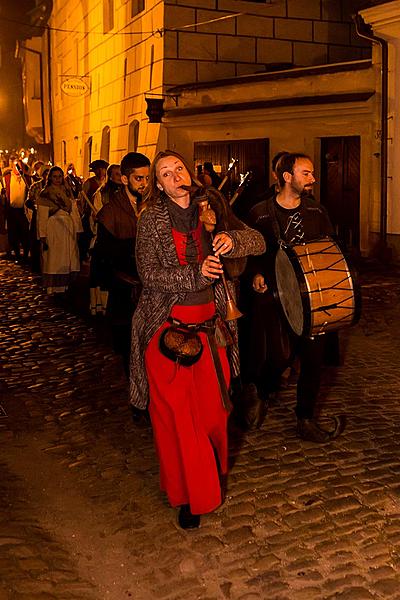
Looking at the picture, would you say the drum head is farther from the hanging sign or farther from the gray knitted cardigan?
the hanging sign

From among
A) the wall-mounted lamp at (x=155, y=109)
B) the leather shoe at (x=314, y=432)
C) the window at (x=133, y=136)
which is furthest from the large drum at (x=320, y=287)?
the window at (x=133, y=136)

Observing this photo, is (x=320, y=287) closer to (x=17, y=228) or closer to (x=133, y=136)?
(x=17, y=228)

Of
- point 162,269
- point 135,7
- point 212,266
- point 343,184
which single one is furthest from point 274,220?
point 135,7

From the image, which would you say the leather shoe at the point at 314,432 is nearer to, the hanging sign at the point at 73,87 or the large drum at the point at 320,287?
the large drum at the point at 320,287

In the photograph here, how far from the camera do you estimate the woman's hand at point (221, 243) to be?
163 inches

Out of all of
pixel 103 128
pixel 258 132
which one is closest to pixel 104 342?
pixel 258 132

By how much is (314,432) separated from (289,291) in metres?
1.03

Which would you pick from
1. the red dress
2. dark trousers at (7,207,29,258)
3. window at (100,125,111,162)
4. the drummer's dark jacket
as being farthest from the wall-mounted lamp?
the red dress

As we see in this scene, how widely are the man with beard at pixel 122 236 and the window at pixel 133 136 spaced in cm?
1665

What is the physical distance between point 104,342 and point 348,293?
4631 millimetres

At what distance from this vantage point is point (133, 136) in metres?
23.2

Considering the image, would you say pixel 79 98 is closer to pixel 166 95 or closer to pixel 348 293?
pixel 166 95

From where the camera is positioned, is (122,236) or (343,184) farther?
(343,184)

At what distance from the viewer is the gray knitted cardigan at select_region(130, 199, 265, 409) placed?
427 centimetres
